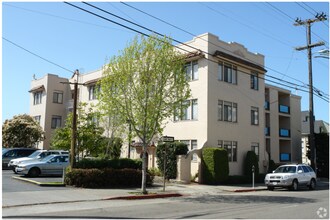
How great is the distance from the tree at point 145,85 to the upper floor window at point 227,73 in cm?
1015

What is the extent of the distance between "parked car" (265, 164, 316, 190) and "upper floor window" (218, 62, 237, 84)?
8.15m

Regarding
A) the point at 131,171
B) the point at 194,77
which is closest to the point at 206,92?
the point at 194,77

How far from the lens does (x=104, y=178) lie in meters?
20.5

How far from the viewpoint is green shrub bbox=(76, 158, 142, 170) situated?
69.2ft

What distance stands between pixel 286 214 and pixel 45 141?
33563mm

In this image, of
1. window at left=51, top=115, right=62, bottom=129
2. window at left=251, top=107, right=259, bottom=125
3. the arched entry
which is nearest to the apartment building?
window at left=251, top=107, right=259, bottom=125

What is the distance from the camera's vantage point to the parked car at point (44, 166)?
23.7m

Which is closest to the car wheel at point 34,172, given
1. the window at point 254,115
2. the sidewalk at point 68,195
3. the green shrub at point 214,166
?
the sidewalk at point 68,195

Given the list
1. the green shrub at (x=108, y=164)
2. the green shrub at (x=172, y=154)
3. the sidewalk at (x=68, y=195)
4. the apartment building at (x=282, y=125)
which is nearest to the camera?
the sidewalk at (x=68, y=195)

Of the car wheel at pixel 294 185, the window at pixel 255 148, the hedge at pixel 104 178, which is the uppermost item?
the window at pixel 255 148

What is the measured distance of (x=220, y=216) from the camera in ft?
37.3

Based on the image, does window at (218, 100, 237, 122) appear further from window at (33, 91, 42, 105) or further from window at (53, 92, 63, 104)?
window at (33, 91, 42, 105)

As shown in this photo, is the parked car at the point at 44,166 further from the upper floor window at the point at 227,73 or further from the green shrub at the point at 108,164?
the upper floor window at the point at 227,73

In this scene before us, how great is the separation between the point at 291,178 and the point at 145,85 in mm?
11258
